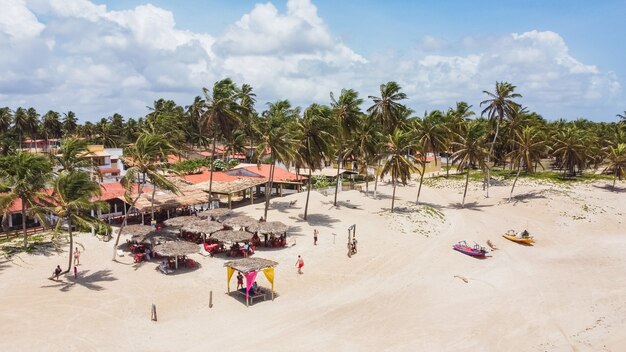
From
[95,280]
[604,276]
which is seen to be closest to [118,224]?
[95,280]

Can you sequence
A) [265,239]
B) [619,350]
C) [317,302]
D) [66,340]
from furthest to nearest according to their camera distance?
[265,239] < [317,302] < [619,350] < [66,340]

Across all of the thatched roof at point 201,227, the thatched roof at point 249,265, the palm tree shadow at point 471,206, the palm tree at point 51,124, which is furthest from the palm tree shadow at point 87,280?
the palm tree at point 51,124

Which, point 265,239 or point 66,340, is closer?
point 66,340

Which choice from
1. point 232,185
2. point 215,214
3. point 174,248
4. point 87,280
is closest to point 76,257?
point 87,280

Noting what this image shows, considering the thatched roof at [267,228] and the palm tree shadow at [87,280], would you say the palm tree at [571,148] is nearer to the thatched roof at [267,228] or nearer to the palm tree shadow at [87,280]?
the thatched roof at [267,228]

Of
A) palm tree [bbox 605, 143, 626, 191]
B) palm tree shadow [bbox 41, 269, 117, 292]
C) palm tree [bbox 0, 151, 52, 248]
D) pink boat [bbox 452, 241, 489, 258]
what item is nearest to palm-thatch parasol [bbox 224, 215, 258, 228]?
palm tree shadow [bbox 41, 269, 117, 292]

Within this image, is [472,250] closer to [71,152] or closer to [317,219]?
[317,219]

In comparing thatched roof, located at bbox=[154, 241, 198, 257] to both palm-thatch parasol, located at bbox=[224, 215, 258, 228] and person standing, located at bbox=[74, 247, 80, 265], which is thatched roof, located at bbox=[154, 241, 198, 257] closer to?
person standing, located at bbox=[74, 247, 80, 265]

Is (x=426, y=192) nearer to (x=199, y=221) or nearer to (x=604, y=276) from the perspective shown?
(x=604, y=276)
